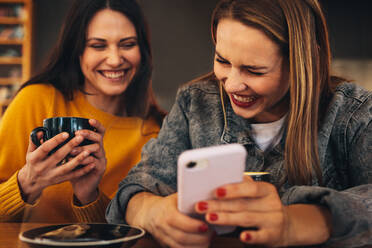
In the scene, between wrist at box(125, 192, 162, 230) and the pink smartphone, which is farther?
wrist at box(125, 192, 162, 230)

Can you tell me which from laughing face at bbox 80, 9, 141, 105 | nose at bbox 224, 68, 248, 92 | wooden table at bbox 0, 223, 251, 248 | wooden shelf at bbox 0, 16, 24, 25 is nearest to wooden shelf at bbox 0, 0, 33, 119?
Result: wooden shelf at bbox 0, 16, 24, 25

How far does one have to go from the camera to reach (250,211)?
0.40 metres

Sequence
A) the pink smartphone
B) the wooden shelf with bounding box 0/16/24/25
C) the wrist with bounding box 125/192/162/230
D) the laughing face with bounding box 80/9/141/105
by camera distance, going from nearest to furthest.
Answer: the pink smartphone, the wrist with bounding box 125/192/162/230, the laughing face with bounding box 80/9/141/105, the wooden shelf with bounding box 0/16/24/25

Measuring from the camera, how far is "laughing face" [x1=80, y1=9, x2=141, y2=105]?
0.59 m

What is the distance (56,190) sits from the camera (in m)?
0.56

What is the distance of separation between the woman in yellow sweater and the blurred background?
0.02 metres

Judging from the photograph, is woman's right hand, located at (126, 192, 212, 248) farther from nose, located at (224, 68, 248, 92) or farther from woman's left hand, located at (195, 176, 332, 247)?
nose, located at (224, 68, 248, 92)

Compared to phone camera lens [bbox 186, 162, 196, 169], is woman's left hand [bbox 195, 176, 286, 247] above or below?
below

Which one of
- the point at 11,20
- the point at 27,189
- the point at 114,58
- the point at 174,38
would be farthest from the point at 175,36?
the point at 11,20

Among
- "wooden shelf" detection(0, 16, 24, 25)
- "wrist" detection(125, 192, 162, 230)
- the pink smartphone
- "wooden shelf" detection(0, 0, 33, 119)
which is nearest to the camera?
the pink smartphone

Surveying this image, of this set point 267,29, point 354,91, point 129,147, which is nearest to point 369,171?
point 354,91

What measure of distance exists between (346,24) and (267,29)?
29cm

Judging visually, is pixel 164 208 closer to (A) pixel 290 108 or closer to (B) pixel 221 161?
(B) pixel 221 161

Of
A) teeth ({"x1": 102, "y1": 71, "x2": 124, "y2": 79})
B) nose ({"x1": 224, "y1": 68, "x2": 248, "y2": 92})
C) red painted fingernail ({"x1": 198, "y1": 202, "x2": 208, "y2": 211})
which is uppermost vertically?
teeth ({"x1": 102, "y1": 71, "x2": 124, "y2": 79})
